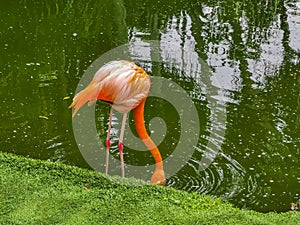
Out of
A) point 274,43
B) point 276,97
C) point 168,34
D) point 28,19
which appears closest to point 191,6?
point 168,34

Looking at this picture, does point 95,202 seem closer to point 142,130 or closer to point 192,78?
point 142,130

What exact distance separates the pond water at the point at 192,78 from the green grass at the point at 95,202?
1.25ft

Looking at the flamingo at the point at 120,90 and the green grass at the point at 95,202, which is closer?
the green grass at the point at 95,202

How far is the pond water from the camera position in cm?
395

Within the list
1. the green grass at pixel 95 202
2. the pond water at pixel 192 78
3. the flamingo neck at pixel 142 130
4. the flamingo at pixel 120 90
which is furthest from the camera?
the pond water at pixel 192 78

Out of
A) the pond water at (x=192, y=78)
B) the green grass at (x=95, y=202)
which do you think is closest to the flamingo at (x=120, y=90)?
the green grass at (x=95, y=202)

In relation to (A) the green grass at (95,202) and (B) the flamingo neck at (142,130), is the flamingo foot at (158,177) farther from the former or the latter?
(A) the green grass at (95,202)

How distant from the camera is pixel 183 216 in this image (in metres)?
3.08

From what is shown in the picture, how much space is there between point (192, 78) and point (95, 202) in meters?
2.41

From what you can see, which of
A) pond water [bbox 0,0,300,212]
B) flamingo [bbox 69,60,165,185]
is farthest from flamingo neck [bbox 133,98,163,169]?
pond water [bbox 0,0,300,212]

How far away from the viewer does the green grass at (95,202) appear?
3.04 m

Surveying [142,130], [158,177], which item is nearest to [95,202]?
[158,177]

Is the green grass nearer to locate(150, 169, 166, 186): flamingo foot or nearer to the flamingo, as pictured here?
locate(150, 169, 166, 186): flamingo foot

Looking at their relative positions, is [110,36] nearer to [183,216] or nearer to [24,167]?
[24,167]
